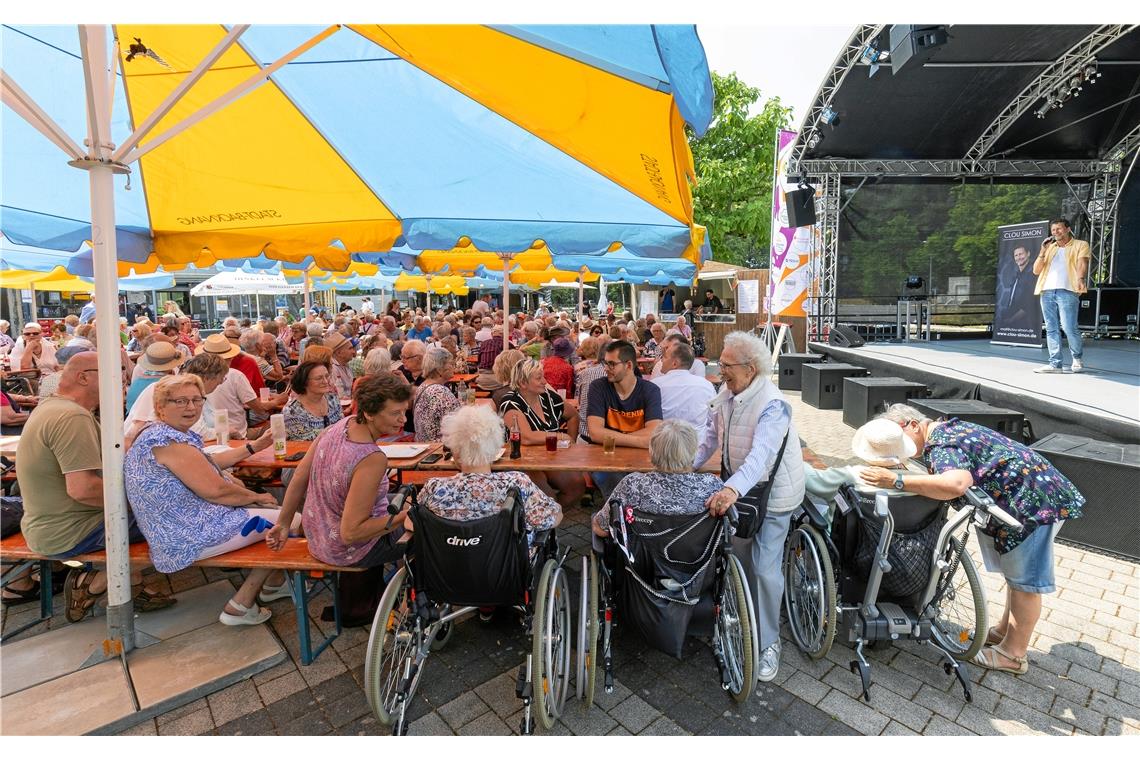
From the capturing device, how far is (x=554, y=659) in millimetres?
2465

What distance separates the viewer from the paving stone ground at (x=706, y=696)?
2428mm

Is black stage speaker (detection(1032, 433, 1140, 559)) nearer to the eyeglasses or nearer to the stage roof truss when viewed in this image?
the eyeglasses

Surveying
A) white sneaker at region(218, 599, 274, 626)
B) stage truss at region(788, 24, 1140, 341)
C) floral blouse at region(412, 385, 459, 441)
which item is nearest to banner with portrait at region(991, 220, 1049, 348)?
stage truss at region(788, 24, 1140, 341)

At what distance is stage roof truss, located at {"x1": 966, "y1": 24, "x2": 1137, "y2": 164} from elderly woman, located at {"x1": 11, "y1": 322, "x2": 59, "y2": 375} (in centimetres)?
1509

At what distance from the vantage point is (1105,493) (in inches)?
155

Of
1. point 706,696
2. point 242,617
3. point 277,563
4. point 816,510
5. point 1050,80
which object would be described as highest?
point 1050,80

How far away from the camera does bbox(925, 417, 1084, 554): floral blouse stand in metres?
2.53

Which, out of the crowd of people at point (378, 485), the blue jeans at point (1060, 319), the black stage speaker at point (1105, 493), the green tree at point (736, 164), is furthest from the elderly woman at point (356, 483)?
the green tree at point (736, 164)

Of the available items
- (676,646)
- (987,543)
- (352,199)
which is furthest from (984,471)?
(352,199)

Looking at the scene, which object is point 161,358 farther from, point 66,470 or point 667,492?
point 667,492

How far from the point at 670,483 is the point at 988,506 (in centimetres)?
125

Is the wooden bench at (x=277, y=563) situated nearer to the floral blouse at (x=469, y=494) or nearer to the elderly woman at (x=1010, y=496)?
the floral blouse at (x=469, y=494)

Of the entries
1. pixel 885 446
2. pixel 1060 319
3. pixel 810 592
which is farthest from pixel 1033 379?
pixel 810 592
